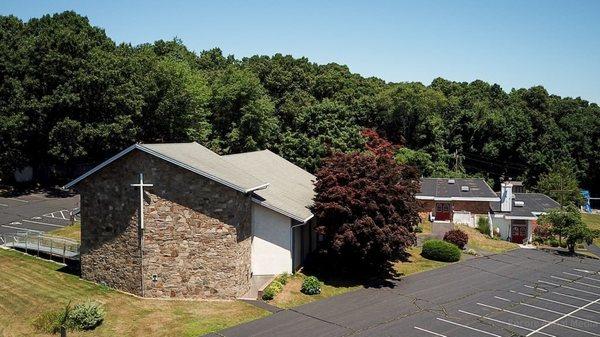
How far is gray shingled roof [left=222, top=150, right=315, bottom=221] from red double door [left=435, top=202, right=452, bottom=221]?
15.2m

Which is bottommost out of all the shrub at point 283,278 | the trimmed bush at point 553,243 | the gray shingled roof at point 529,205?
the trimmed bush at point 553,243

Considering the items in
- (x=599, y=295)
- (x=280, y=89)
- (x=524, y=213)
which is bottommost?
(x=599, y=295)

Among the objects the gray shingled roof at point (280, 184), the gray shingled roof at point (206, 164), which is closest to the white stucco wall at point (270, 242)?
the gray shingled roof at point (280, 184)

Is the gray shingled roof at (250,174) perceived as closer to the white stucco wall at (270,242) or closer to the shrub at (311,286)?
the white stucco wall at (270,242)

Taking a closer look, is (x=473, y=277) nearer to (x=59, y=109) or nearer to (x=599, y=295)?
(x=599, y=295)

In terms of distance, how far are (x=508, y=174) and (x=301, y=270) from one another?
65.4 m

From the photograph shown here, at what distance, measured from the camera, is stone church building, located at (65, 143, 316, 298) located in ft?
93.8

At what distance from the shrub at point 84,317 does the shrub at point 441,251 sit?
84.2 feet

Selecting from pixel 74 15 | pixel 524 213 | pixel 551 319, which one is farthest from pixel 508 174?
pixel 74 15

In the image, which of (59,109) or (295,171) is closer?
(295,171)

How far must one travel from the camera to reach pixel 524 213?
5409 cm

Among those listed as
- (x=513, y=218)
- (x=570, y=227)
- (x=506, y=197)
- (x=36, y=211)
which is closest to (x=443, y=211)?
(x=506, y=197)

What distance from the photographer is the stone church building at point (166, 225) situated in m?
28.6

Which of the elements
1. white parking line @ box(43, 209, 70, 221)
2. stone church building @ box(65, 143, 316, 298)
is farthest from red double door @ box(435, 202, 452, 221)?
white parking line @ box(43, 209, 70, 221)
